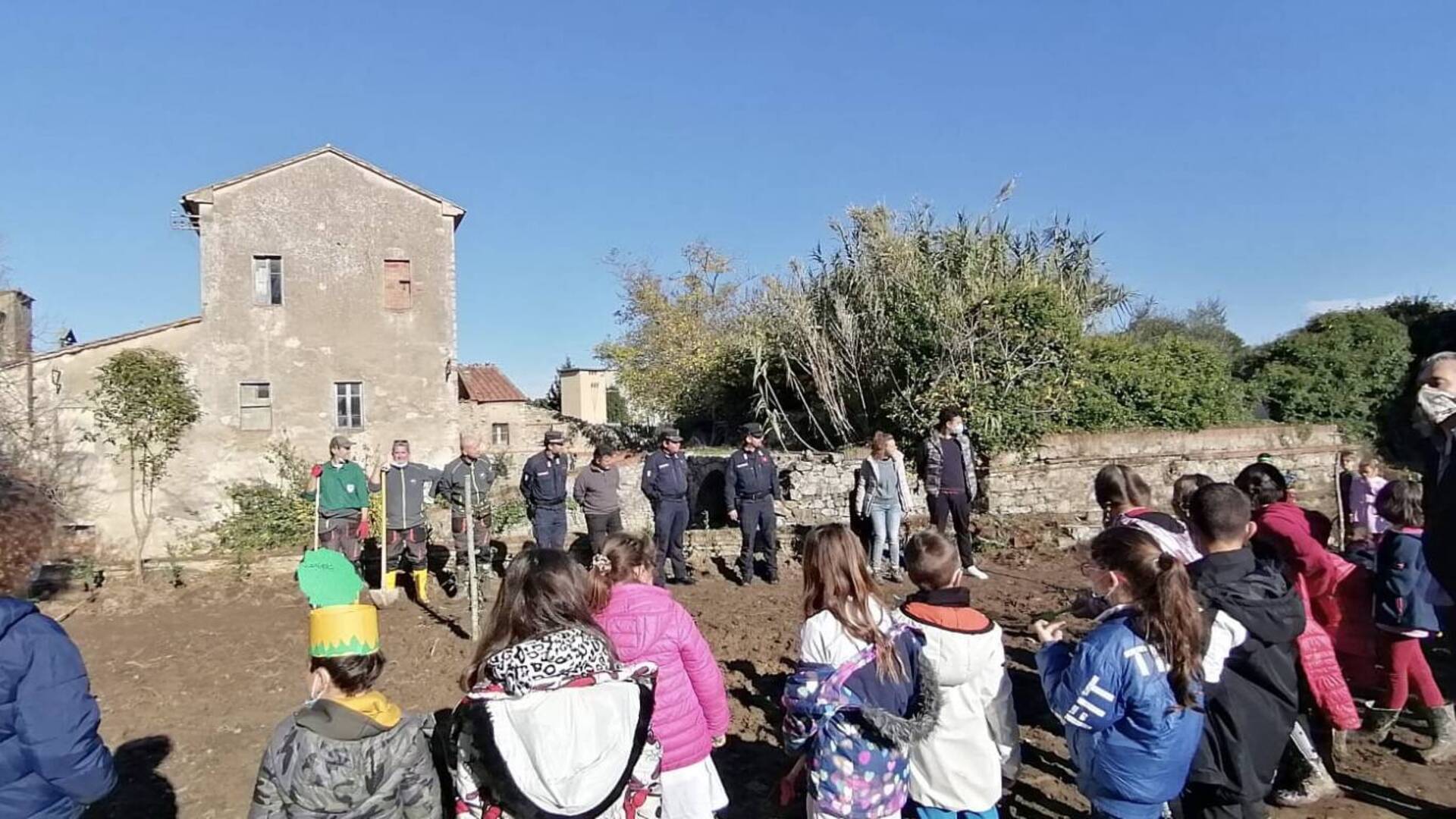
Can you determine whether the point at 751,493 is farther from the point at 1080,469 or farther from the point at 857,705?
the point at 857,705

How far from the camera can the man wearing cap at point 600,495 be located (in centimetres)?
923

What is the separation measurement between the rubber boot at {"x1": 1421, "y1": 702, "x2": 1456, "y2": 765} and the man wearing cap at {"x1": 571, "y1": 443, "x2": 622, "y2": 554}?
22.9 ft

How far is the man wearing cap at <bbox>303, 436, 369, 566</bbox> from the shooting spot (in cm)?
933

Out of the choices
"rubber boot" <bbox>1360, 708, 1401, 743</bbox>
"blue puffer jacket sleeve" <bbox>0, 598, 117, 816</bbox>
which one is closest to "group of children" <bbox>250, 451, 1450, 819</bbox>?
"blue puffer jacket sleeve" <bbox>0, 598, 117, 816</bbox>

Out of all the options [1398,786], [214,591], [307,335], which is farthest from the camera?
[307,335]

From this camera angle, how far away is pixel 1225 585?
324 cm

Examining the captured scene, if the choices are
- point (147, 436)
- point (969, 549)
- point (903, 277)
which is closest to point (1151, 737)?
point (969, 549)

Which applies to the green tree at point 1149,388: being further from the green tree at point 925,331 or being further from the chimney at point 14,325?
the chimney at point 14,325

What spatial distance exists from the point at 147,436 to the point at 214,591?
671 cm

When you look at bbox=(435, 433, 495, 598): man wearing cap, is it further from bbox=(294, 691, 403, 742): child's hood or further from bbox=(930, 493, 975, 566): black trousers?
bbox=(294, 691, 403, 742): child's hood

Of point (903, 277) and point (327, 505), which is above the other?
point (903, 277)

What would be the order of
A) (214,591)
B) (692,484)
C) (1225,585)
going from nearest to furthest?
(1225,585) → (214,591) → (692,484)

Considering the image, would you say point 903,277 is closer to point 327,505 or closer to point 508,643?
point 327,505

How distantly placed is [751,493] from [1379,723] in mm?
6243
